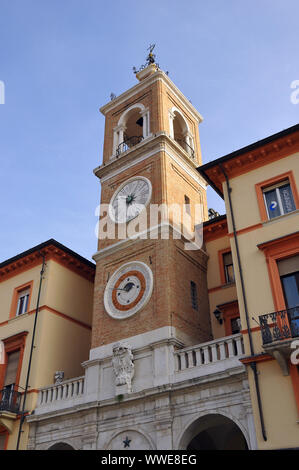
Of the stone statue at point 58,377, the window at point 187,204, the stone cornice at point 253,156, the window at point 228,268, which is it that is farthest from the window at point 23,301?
the stone cornice at point 253,156

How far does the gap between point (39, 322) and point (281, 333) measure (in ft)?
41.1

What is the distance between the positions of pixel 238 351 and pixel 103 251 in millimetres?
8926

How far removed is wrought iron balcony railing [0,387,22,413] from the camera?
2138 cm

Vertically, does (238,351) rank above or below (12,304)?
below

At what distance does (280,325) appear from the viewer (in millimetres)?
15211

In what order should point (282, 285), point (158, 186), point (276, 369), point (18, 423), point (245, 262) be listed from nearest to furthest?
1. point (276, 369)
2. point (282, 285)
3. point (245, 262)
4. point (18, 423)
5. point (158, 186)

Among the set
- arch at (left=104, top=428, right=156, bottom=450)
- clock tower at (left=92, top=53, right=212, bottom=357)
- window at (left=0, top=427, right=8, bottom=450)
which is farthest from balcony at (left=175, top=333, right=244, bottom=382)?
window at (left=0, top=427, right=8, bottom=450)

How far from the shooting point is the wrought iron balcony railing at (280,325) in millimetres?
14743

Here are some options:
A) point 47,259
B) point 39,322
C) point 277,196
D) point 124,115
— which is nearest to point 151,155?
point 124,115

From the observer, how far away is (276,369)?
15156mm

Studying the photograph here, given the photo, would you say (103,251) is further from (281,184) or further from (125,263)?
(281,184)

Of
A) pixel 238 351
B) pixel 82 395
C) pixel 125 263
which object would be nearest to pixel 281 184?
pixel 238 351

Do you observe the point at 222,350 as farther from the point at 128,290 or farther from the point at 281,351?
the point at 128,290

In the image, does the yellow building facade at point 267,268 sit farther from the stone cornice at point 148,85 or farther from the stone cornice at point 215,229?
the stone cornice at point 148,85
